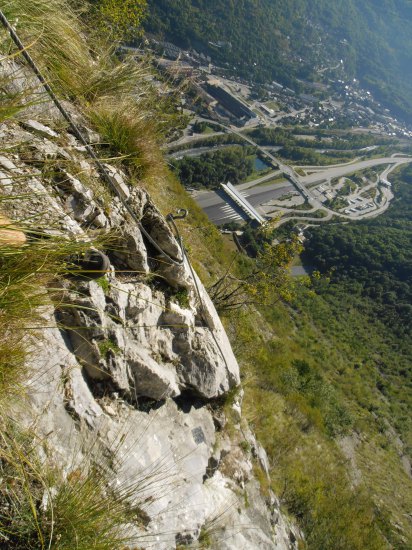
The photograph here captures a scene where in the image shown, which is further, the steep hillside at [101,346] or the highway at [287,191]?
the highway at [287,191]

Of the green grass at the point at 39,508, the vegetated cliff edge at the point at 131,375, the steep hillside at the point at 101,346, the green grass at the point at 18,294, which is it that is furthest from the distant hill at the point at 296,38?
the green grass at the point at 39,508

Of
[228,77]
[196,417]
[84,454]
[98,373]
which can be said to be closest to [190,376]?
[196,417]

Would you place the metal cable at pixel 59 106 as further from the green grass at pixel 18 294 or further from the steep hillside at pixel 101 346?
the green grass at pixel 18 294

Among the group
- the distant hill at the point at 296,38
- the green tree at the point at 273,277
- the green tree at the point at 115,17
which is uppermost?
the distant hill at the point at 296,38

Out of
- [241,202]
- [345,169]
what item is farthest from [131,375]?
[345,169]

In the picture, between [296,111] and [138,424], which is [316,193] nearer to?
[296,111]

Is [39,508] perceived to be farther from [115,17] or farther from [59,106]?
[115,17]

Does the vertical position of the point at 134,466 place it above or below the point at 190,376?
above

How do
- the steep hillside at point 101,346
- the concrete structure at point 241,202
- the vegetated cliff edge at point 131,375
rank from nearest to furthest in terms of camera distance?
the steep hillside at point 101,346 → the vegetated cliff edge at point 131,375 → the concrete structure at point 241,202
